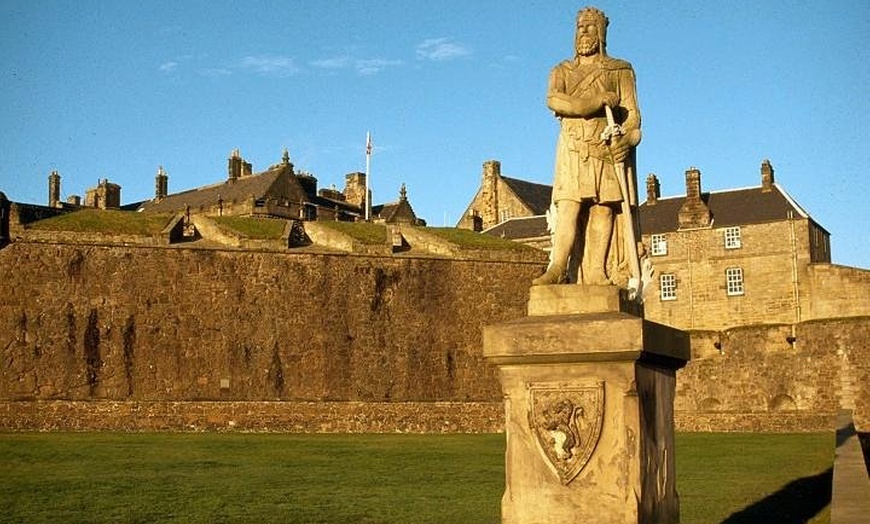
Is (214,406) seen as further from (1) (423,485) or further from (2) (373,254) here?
(1) (423,485)

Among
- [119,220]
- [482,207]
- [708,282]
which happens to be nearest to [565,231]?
[119,220]

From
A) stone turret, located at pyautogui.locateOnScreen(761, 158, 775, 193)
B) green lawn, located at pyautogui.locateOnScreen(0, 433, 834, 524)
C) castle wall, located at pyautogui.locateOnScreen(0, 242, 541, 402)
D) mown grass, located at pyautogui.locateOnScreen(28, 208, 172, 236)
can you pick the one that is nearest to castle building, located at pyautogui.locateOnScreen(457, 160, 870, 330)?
stone turret, located at pyautogui.locateOnScreen(761, 158, 775, 193)

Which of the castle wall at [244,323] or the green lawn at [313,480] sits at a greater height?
→ the castle wall at [244,323]

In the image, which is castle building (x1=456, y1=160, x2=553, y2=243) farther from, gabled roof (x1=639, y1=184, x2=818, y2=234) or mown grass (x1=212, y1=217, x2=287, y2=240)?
mown grass (x1=212, y1=217, x2=287, y2=240)

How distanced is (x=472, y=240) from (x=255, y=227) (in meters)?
7.50

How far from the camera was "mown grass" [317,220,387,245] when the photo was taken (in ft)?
114

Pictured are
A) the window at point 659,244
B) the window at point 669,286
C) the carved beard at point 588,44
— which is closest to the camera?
the carved beard at point 588,44

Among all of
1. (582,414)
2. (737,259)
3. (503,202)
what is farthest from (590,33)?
(503,202)

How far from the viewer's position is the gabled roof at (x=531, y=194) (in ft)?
216

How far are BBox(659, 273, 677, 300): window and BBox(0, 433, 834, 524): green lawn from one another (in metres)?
28.8

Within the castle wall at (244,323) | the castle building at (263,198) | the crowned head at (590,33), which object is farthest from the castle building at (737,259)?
the crowned head at (590,33)

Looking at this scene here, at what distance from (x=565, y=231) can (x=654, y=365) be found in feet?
3.48

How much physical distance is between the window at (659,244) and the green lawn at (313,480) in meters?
29.3

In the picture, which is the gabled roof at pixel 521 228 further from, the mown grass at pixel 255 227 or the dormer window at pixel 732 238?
the mown grass at pixel 255 227
